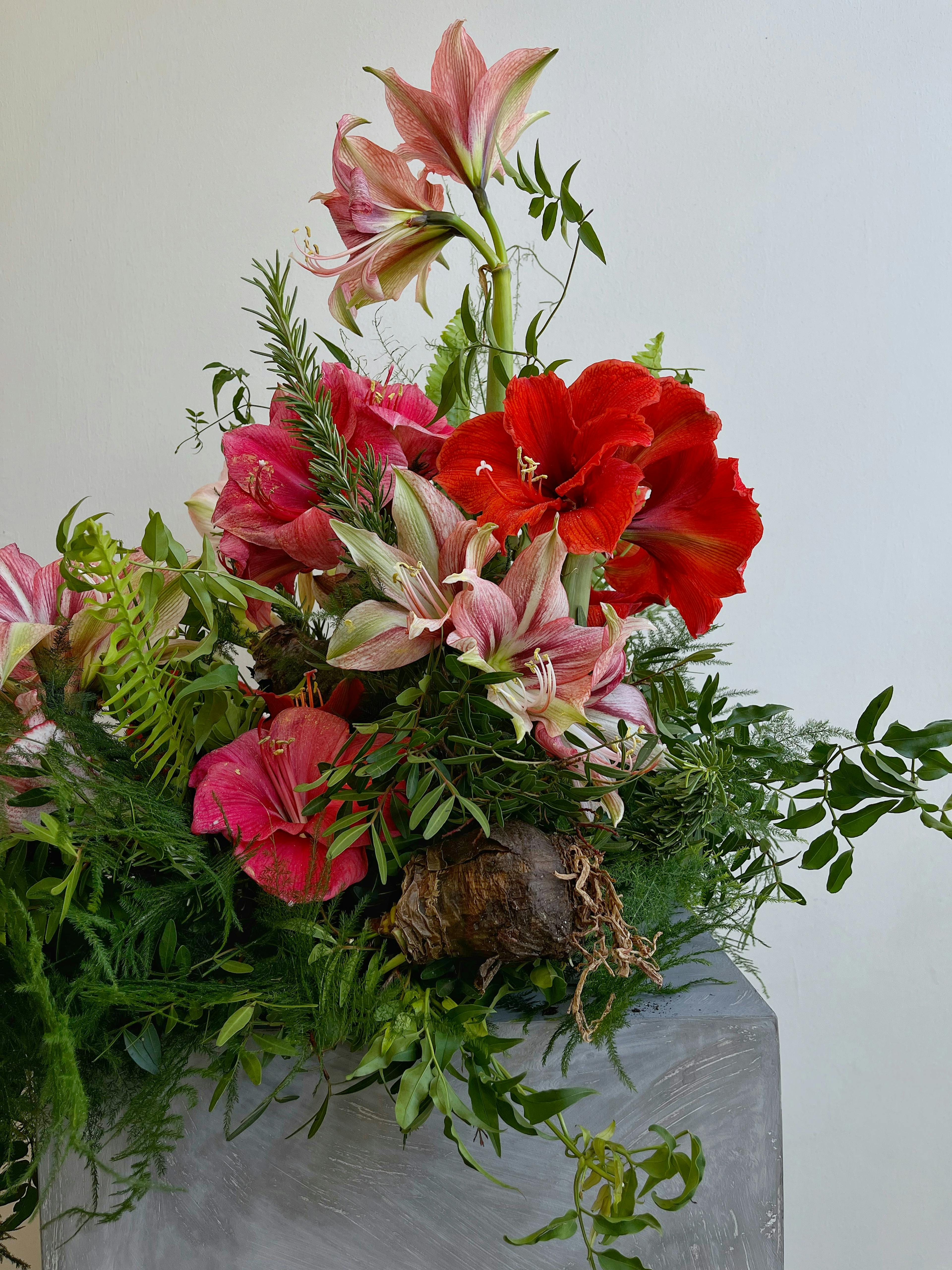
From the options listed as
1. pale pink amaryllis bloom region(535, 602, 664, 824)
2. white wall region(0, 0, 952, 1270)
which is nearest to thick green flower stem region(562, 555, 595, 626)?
pale pink amaryllis bloom region(535, 602, 664, 824)

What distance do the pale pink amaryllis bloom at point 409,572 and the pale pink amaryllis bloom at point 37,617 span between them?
0.13 m

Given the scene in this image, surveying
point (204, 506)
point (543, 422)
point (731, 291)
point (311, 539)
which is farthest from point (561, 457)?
point (731, 291)

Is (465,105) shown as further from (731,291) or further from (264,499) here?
(731,291)

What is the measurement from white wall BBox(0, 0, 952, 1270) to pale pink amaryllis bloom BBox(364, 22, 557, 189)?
0.39 m

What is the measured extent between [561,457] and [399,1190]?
0.33 metres

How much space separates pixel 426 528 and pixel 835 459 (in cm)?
61

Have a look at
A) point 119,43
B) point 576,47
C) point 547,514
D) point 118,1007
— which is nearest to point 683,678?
point 547,514

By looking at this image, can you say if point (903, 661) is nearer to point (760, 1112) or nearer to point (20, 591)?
point (760, 1112)

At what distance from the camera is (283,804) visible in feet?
1.38

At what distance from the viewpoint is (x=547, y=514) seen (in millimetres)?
391

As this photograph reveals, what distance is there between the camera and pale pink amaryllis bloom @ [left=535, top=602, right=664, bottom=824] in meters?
0.37

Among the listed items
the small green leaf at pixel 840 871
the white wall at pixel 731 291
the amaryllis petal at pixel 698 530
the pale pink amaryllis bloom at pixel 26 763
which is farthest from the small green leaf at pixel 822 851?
the white wall at pixel 731 291

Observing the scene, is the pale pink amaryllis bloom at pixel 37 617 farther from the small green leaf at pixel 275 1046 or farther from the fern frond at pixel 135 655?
the small green leaf at pixel 275 1046

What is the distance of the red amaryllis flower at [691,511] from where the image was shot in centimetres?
40
